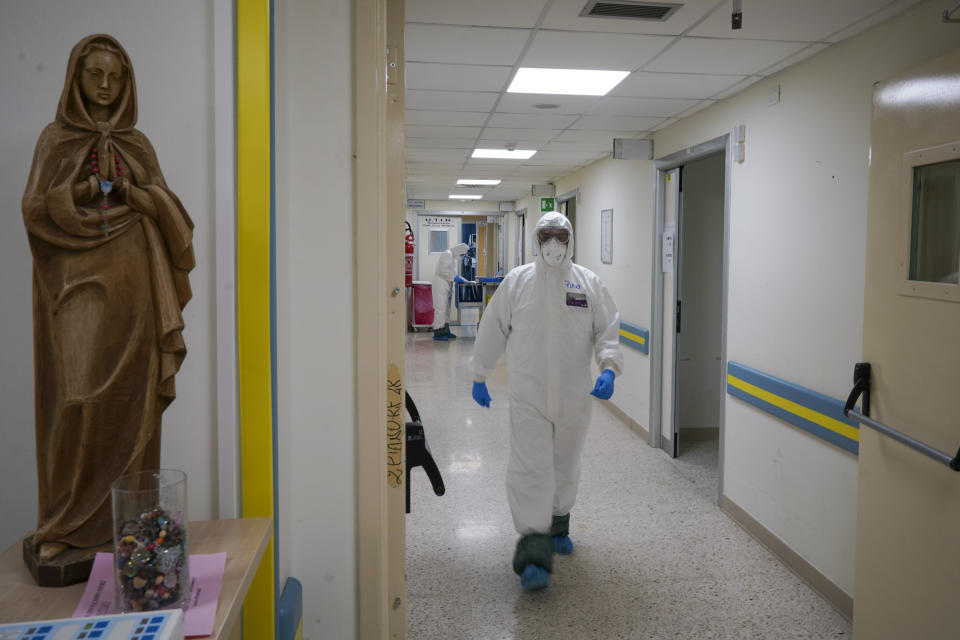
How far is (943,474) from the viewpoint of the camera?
1855mm

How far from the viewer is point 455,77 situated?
347cm

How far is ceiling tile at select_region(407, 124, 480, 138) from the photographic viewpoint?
5025 mm

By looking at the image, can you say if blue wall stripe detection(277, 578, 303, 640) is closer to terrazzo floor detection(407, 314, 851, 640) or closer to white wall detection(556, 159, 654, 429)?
terrazzo floor detection(407, 314, 851, 640)

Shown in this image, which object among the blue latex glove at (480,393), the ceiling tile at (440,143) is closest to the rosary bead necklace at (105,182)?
the blue latex glove at (480,393)

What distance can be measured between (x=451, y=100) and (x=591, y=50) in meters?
1.30

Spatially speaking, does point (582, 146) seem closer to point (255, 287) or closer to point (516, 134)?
point (516, 134)

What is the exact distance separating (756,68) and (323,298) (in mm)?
2788

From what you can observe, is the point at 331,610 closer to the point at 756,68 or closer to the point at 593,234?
the point at 756,68

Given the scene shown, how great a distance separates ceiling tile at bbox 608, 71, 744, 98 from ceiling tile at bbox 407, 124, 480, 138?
161 cm

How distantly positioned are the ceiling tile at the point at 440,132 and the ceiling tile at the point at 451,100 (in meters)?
0.71

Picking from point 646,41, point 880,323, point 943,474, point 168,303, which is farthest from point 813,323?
point 168,303

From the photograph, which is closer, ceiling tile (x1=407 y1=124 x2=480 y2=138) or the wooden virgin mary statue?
the wooden virgin mary statue

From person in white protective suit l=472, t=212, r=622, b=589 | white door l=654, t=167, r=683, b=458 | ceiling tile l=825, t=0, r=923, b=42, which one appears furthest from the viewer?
white door l=654, t=167, r=683, b=458

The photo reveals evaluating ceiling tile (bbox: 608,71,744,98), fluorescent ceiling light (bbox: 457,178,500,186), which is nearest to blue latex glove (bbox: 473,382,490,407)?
ceiling tile (bbox: 608,71,744,98)
